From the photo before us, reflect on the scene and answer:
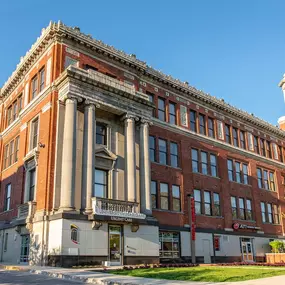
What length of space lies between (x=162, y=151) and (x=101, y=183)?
29.4 feet

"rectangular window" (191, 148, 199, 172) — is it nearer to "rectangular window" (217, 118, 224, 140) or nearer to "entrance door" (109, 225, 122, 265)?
"rectangular window" (217, 118, 224, 140)

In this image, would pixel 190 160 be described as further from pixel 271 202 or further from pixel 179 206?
pixel 271 202

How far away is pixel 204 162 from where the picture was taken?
4006cm

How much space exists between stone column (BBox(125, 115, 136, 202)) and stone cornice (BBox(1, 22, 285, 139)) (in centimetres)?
650

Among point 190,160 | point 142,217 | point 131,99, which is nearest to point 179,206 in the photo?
point 190,160

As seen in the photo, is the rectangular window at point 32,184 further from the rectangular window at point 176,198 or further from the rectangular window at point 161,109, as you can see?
the rectangular window at point 161,109

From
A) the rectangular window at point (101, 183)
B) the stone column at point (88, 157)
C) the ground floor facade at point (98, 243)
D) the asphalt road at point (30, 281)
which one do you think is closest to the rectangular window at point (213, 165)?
the ground floor facade at point (98, 243)

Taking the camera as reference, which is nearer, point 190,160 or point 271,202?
point 190,160

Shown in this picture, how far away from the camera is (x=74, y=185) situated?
86.2 ft

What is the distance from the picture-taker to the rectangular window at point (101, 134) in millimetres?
30372

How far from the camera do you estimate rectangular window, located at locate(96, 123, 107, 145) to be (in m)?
30.4

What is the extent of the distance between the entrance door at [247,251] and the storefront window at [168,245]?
32.9 feet

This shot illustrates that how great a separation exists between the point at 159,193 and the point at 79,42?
14.9 m

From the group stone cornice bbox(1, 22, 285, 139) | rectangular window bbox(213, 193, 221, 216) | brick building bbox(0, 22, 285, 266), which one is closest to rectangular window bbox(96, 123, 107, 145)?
brick building bbox(0, 22, 285, 266)
